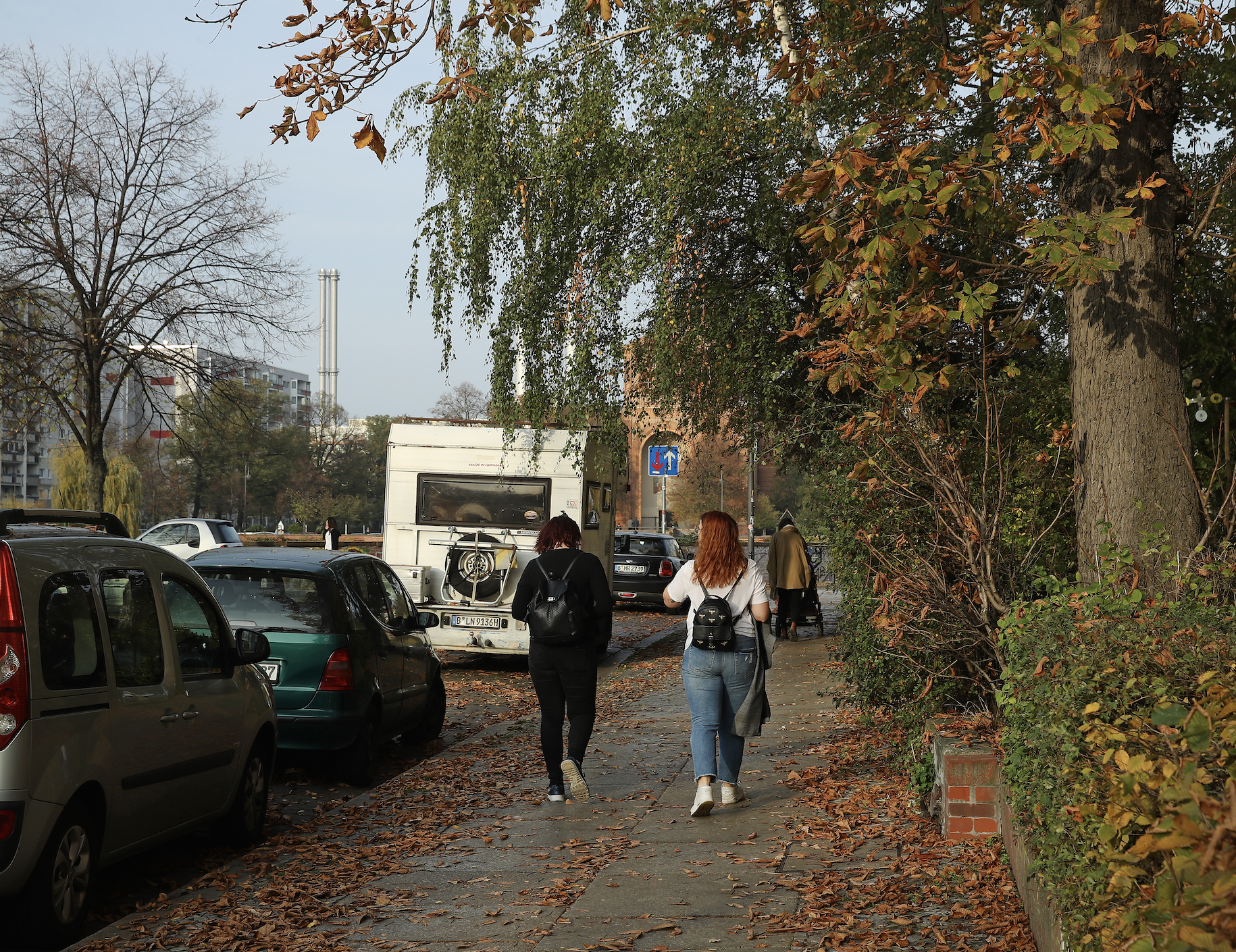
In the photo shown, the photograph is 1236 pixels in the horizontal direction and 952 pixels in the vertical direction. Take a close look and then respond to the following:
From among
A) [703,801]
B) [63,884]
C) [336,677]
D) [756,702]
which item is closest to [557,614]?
[756,702]

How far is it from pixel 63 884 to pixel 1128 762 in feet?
Answer: 14.6

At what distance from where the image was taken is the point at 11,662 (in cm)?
495

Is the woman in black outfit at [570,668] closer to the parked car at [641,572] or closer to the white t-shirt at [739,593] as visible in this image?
the white t-shirt at [739,593]

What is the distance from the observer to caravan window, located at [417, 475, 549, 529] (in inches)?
635

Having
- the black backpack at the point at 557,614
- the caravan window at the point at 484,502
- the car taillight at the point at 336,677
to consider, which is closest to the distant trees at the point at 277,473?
the caravan window at the point at 484,502

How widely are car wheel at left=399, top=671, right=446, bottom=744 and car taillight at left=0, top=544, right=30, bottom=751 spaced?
568cm

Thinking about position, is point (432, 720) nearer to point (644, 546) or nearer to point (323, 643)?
point (323, 643)

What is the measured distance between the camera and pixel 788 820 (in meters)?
6.94

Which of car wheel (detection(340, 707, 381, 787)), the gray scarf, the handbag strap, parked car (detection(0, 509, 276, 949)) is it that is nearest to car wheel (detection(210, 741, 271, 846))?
parked car (detection(0, 509, 276, 949))

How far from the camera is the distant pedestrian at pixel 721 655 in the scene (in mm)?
7156

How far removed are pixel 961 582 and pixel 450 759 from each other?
4445 millimetres

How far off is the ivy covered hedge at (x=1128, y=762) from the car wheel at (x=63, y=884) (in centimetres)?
385

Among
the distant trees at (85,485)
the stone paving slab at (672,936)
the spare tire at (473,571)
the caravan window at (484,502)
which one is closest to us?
the stone paving slab at (672,936)

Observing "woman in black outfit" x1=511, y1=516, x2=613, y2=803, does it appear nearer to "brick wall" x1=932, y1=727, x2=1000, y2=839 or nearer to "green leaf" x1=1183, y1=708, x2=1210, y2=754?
"brick wall" x1=932, y1=727, x2=1000, y2=839
